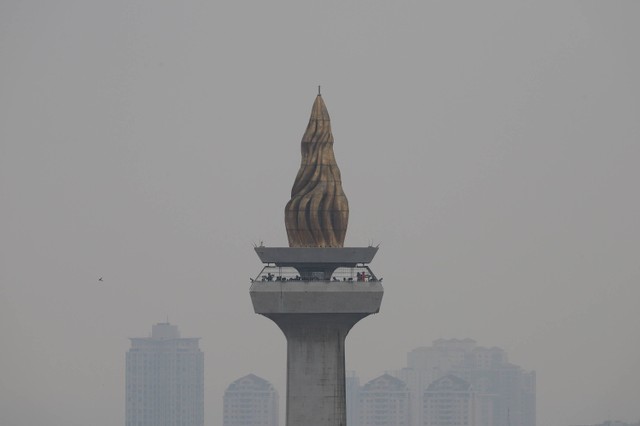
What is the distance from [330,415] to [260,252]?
927 centimetres

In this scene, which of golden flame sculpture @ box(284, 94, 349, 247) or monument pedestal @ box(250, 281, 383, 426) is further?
golden flame sculpture @ box(284, 94, 349, 247)

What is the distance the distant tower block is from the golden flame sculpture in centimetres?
5

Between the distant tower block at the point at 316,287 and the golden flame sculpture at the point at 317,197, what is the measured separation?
5 centimetres

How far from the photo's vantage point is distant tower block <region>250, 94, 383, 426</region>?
13788cm

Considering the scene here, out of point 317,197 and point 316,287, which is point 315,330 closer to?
point 316,287

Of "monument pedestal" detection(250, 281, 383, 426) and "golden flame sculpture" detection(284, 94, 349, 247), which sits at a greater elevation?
"golden flame sculpture" detection(284, 94, 349, 247)

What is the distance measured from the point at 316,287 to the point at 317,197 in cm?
478

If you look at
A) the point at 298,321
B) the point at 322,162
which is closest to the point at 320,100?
the point at 322,162

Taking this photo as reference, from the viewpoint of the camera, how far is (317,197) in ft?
455

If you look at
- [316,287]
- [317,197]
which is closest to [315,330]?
[316,287]

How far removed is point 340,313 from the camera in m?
138

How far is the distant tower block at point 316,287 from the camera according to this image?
138 metres

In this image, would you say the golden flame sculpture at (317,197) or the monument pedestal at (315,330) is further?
the golden flame sculpture at (317,197)

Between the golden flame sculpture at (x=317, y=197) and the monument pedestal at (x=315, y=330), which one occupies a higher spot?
the golden flame sculpture at (x=317, y=197)
